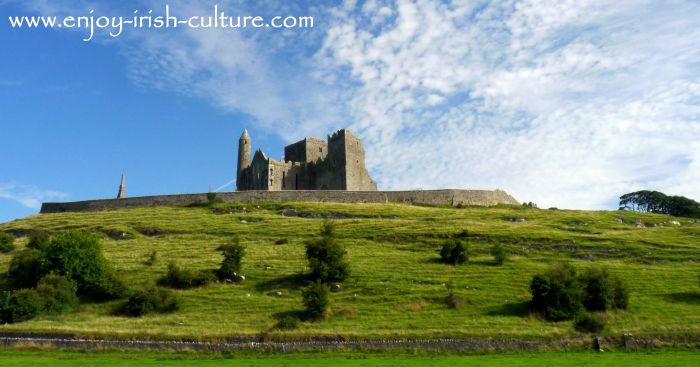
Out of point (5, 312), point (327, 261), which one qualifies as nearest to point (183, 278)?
point (327, 261)

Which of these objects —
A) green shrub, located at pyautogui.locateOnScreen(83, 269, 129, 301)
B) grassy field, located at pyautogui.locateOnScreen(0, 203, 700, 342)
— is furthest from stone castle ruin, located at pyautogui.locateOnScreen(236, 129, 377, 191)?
green shrub, located at pyautogui.locateOnScreen(83, 269, 129, 301)

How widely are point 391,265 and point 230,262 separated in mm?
13716

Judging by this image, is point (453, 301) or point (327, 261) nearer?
point (453, 301)

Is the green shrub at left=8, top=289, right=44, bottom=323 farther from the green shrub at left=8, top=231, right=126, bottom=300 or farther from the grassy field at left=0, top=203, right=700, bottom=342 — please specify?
the green shrub at left=8, top=231, right=126, bottom=300

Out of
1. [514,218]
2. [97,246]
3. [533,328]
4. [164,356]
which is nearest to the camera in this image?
[164,356]

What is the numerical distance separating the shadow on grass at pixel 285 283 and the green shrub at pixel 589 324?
20.1 m

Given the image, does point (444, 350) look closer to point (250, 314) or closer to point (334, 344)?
point (334, 344)

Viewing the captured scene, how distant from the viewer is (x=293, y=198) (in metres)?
82.3

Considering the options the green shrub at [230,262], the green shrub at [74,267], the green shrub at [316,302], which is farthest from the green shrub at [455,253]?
the green shrub at [74,267]

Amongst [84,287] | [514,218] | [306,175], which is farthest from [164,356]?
[306,175]

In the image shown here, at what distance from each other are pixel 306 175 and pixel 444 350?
6337cm

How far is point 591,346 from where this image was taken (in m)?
33.8

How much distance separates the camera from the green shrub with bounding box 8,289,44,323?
39531mm

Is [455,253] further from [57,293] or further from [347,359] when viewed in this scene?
[57,293]
